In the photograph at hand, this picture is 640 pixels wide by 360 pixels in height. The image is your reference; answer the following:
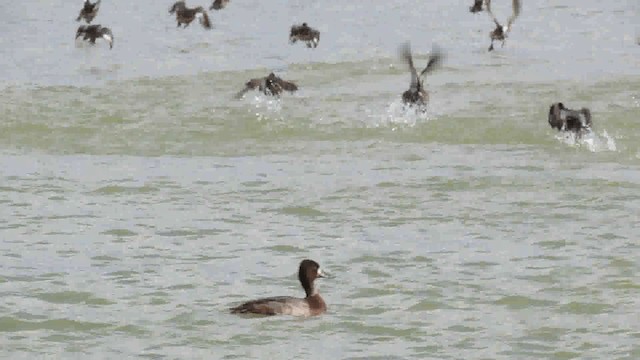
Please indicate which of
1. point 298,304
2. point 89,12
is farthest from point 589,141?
point 89,12

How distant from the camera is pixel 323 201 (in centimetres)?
1928

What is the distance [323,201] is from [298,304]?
520 centimetres

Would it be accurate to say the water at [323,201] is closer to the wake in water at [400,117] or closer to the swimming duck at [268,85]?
the wake in water at [400,117]

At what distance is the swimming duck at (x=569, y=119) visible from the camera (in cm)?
2269

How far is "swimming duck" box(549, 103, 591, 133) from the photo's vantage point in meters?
22.7

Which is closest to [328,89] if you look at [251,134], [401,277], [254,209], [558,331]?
[251,134]

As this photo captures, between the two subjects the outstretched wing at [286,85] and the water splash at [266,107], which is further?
the outstretched wing at [286,85]

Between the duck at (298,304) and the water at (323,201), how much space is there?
100mm

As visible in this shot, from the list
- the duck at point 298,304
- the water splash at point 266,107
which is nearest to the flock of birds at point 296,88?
the duck at point 298,304

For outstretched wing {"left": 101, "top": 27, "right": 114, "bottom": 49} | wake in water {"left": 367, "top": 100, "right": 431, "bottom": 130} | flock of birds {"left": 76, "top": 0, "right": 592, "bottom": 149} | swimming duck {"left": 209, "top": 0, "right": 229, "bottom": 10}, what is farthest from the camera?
swimming duck {"left": 209, "top": 0, "right": 229, "bottom": 10}

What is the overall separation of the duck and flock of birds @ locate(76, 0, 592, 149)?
8.81m

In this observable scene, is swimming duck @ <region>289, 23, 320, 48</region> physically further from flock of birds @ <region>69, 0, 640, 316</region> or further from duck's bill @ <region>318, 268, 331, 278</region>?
duck's bill @ <region>318, 268, 331, 278</region>

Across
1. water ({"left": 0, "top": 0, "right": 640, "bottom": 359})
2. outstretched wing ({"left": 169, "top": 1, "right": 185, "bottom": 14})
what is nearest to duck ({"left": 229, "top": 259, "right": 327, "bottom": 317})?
water ({"left": 0, "top": 0, "right": 640, "bottom": 359})

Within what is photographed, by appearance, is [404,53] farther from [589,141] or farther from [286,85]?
[589,141]
